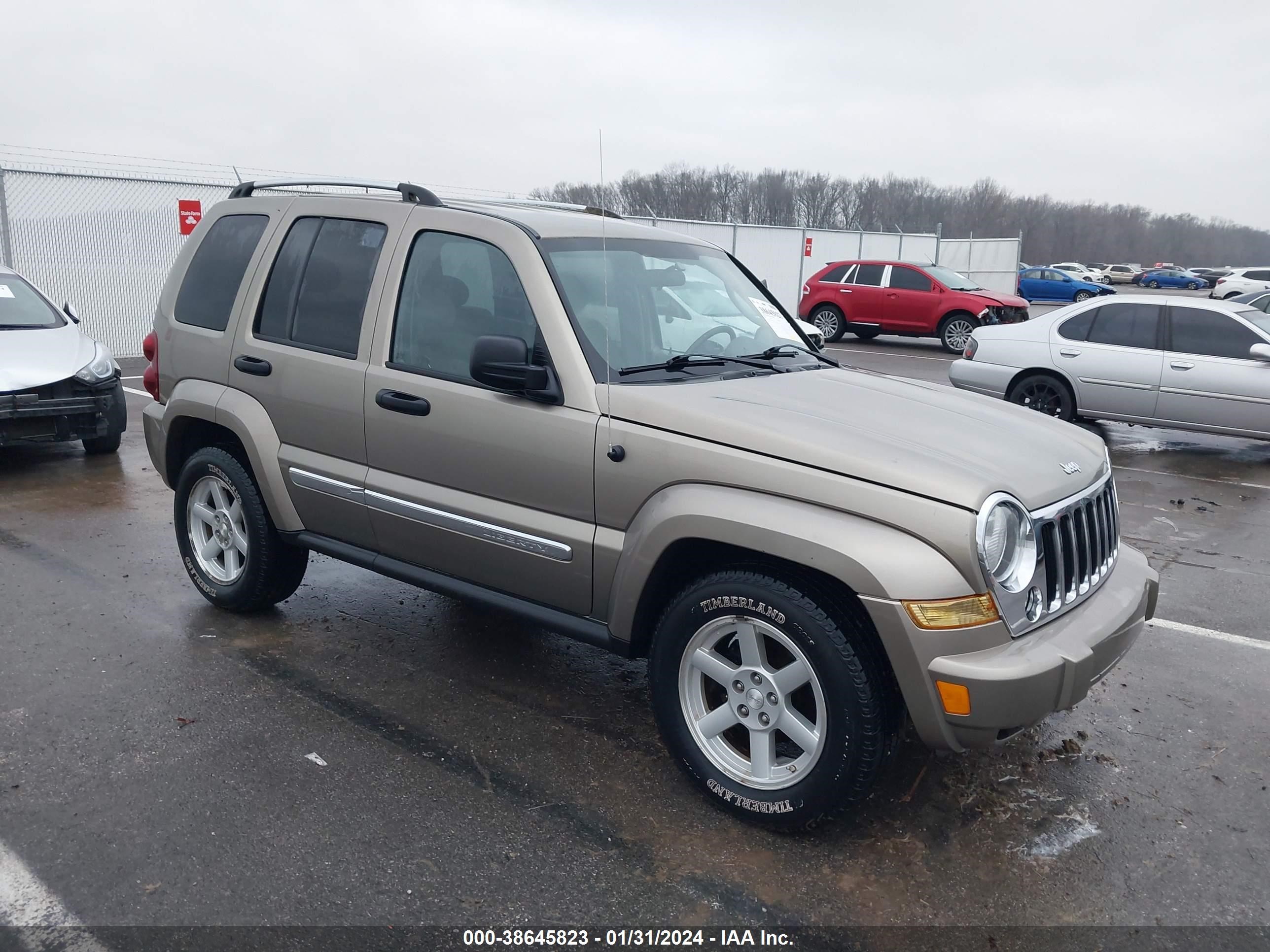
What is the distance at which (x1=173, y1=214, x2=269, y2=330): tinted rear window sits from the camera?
4703 mm

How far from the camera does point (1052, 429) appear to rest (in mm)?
3783

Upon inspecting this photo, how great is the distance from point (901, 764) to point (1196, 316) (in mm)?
8146

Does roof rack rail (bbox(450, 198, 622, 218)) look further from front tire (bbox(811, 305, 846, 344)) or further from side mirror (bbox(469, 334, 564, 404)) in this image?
front tire (bbox(811, 305, 846, 344))

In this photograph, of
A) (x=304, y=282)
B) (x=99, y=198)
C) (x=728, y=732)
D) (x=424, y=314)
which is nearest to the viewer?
(x=728, y=732)

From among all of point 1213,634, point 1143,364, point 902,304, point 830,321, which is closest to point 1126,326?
point 1143,364

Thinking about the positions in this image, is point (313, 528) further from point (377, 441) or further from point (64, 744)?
point (64, 744)

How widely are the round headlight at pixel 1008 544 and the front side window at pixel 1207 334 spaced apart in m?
8.09

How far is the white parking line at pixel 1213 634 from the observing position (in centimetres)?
498

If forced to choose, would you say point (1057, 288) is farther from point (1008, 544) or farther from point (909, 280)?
point (1008, 544)

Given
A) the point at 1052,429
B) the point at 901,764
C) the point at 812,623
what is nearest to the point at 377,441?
the point at 812,623

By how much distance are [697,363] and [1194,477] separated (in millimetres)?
7048

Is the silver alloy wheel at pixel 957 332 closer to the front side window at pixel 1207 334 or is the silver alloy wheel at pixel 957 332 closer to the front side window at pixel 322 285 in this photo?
the front side window at pixel 1207 334

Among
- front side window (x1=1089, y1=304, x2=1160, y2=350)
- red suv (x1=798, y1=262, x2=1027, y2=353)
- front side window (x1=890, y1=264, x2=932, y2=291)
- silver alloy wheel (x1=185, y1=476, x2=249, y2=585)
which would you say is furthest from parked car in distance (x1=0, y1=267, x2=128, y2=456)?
front side window (x1=890, y1=264, x2=932, y2=291)

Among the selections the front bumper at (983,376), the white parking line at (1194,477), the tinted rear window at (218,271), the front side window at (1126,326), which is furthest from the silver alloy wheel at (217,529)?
the front side window at (1126,326)
